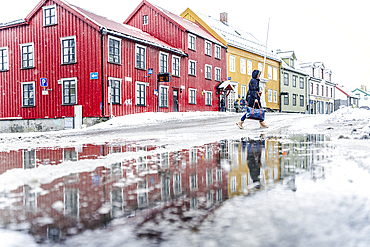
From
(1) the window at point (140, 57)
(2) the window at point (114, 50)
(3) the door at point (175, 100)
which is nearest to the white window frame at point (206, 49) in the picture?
(3) the door at point (175, 100)

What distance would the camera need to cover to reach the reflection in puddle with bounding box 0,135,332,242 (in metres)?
2.22

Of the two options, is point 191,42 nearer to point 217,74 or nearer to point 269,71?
point 217,74

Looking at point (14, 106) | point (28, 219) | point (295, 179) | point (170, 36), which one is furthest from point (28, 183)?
point (170, 36)

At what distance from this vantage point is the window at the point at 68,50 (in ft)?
73.4

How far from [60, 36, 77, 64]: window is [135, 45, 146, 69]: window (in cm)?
420

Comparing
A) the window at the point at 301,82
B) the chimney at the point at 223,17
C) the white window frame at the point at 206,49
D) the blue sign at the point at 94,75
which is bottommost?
the blue sign at the point at 94,75

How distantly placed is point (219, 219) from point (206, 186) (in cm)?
99

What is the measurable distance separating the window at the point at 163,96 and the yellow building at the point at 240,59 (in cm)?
892

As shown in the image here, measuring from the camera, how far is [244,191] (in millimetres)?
2889

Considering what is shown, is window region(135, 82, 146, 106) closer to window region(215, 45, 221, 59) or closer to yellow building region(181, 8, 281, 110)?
yellow building region(181, 8, 281, 110)

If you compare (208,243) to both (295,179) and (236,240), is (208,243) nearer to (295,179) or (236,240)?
(236,240)

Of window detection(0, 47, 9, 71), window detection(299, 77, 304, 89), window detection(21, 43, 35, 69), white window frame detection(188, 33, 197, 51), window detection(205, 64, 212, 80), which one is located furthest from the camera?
window detection(299, 77, 304, 89)

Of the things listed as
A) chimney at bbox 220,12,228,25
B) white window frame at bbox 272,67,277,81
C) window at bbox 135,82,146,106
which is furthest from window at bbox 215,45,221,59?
white window frame at bbox 272,67,277,81

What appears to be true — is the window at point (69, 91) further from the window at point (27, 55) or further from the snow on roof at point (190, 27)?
the snow on roof at point (190, 27)
